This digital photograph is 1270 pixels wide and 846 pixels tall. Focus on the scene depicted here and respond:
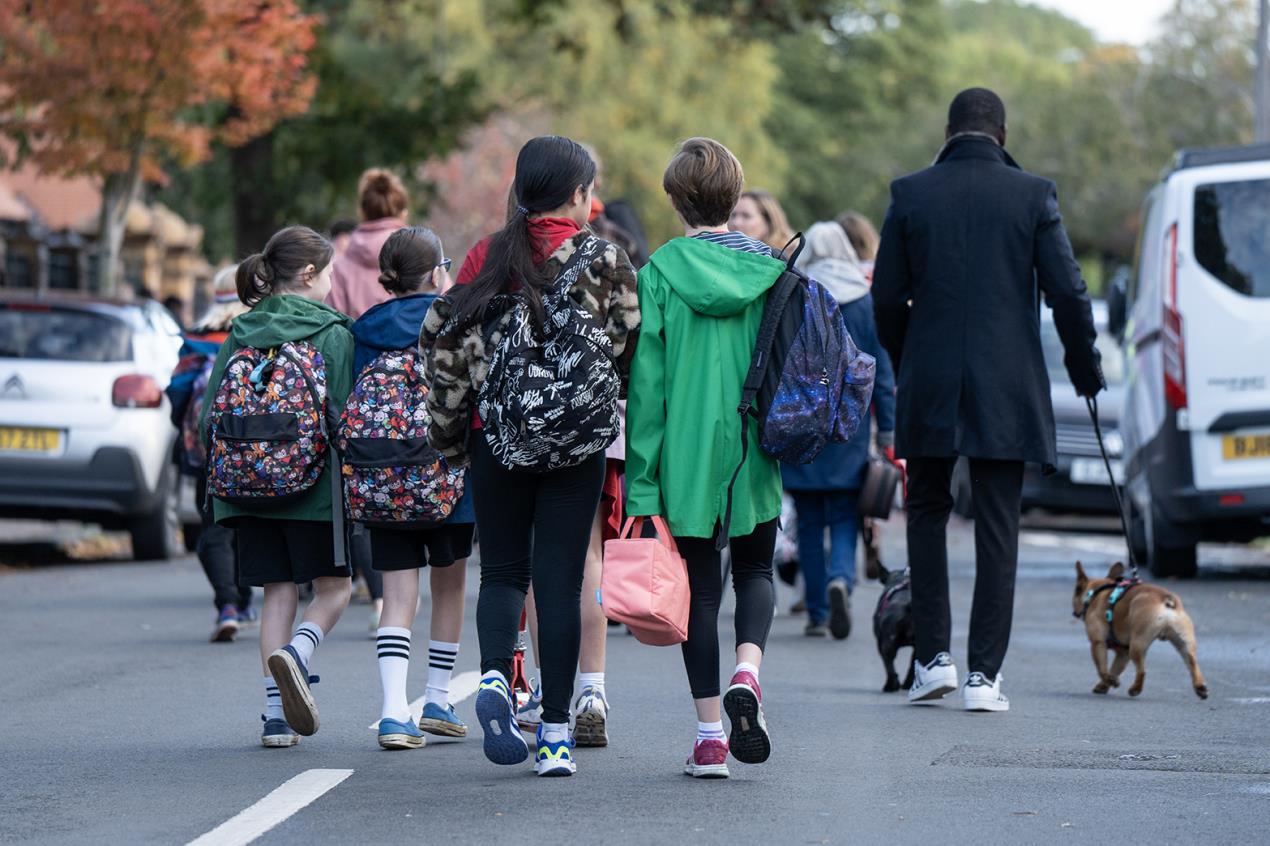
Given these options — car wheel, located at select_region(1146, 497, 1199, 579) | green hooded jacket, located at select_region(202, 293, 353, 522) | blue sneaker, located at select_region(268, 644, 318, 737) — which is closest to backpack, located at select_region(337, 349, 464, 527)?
green hooded jacket, located at select_region(202, 293, 353, 522)

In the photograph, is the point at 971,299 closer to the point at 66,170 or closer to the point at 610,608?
the point at 610,608

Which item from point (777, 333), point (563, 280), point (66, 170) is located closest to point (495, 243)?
point (563, 280)

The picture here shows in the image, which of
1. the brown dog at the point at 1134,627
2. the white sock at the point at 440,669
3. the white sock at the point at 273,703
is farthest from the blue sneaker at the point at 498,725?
the brown dog at the point at 1134,627

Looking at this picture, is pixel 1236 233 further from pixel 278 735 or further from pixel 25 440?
pixel 278 735

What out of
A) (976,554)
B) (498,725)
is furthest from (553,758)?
(976,554)

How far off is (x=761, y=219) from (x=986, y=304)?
3003mm

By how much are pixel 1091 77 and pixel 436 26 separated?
686 inches

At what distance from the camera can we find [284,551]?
748 cm

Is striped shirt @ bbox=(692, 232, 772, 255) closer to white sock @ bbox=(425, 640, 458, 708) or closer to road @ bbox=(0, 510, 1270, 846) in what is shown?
road @ bbox=(0, 510, 1270, 846)

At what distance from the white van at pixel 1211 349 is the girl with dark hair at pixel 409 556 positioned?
7325 mm

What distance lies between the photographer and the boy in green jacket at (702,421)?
6480mm

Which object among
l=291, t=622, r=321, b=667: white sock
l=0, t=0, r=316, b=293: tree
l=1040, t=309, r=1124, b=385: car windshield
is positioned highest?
l=0, t=0, r=316, b=293: tree

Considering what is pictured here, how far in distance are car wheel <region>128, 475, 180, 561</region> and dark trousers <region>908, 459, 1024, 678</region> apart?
8.39 metres

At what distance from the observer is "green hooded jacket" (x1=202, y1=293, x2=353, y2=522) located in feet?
24.2
